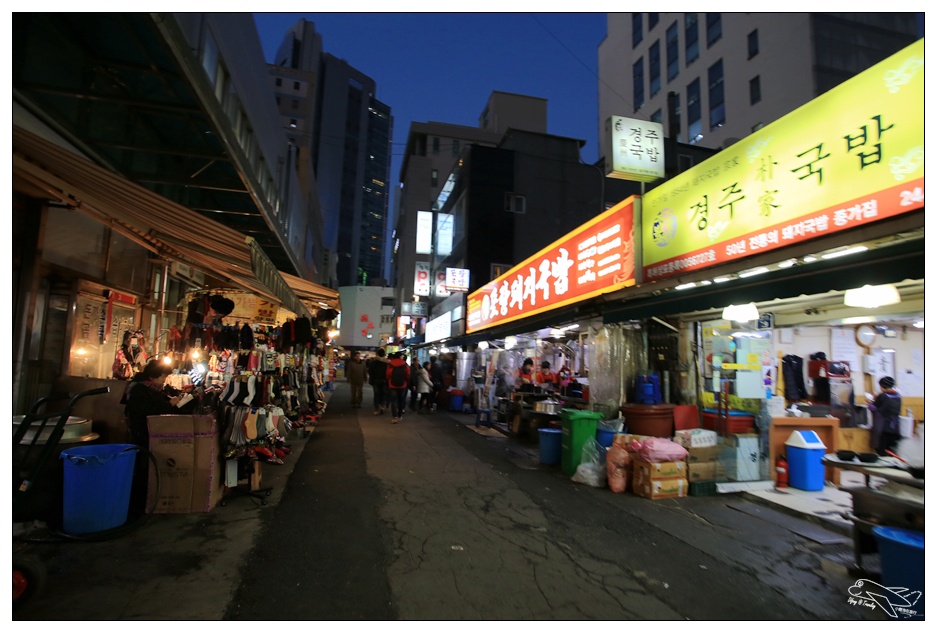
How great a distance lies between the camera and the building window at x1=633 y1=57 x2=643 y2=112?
34.8 m

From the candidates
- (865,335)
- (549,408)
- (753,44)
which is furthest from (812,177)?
(753,44)

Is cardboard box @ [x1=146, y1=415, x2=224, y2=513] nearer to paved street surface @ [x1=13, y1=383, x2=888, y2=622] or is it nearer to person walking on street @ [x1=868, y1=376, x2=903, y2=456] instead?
paved street surface @ [x1=13, y1=383, x2=888, y2=622]

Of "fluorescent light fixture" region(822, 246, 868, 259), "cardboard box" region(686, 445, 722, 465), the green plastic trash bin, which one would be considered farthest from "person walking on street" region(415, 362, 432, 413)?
"fluorescent light fixture" region(822, 246, 868, 259)

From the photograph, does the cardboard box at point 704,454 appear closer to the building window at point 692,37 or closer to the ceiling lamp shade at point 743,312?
the ceiling lamp shade at point 743,312

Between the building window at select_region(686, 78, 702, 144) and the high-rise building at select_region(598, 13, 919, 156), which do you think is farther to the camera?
the building window at select_region(686, 78, 702, 144)

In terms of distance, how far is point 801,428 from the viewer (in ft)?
24.9

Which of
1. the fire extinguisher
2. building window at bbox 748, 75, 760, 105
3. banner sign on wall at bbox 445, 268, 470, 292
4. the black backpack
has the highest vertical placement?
building window at bbox 748, 75, 760, 105

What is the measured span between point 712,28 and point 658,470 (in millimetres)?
32635

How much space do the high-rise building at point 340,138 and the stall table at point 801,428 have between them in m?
51.3

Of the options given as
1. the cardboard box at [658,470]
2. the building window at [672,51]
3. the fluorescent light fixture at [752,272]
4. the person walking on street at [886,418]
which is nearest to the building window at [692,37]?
the building window at [672,51]

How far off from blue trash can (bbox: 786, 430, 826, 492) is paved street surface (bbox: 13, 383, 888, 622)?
1.13 metres

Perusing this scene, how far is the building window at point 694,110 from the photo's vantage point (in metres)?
29.9

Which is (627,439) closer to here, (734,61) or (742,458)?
(742,458)

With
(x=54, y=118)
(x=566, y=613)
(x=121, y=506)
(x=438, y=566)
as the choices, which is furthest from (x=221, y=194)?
(x=566, y=613)
